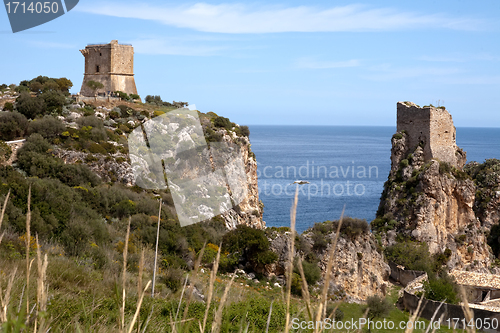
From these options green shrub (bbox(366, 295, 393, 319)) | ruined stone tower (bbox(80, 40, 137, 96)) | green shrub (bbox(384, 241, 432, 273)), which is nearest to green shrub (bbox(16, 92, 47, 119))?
ruined stone tower (bbox(80, 40, 137, 96))

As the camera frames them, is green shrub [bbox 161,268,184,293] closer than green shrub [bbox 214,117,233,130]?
Yes

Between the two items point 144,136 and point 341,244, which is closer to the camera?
point 341,244

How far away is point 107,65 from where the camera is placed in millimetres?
30203

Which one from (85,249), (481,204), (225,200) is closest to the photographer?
(85,249)

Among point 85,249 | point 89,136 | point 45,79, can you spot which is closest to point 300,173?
point 45,79

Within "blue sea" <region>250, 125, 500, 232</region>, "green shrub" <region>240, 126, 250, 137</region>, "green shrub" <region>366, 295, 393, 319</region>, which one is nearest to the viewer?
"green shrub" <region>366, 295, 393, 319</region>

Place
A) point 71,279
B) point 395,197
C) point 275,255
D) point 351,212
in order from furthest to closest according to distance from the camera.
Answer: point 351,212, point 395,197, point 275,255, point 71,279

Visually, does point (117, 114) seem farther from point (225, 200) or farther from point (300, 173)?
point (300, 173)

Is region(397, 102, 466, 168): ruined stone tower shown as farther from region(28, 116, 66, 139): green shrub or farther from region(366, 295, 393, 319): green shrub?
region(28, 116, 66, 139): green shrub

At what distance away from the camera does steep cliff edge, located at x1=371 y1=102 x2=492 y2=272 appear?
26375mm

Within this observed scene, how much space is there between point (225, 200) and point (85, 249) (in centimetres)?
1158

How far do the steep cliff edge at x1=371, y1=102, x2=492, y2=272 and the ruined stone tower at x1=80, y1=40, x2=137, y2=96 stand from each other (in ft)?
60.4

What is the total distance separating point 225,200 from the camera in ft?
69.3

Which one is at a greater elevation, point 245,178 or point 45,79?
point 45,79
